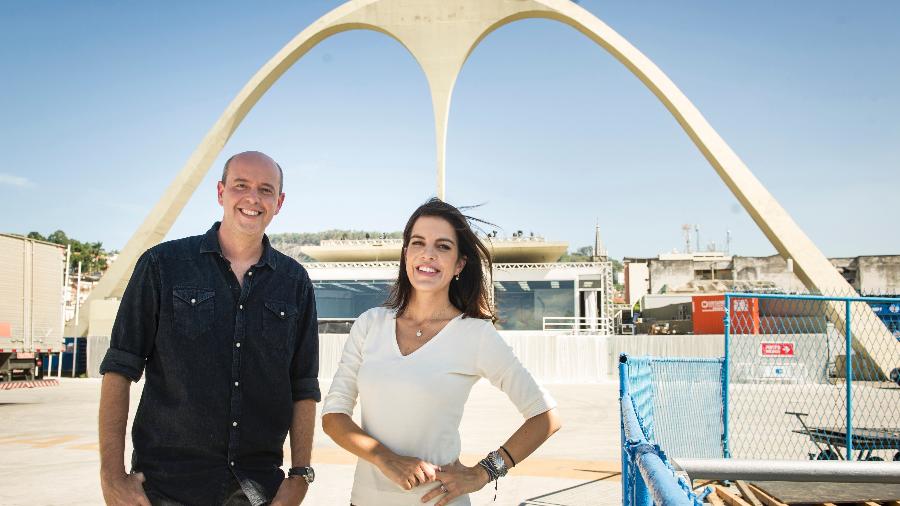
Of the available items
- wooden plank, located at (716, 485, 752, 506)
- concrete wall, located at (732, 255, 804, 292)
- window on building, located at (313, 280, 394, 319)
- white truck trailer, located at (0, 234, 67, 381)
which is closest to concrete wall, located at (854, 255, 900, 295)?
concrete wall, located at (732, 255, 804, 292)

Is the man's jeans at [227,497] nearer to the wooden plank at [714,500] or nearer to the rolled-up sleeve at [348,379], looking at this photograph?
the rolled-up sleeve at [348,379]

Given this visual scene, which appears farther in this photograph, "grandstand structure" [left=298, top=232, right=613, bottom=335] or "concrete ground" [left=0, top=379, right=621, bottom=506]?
"grandstand structure" [left=298, top=232, right=613, bottom=335]

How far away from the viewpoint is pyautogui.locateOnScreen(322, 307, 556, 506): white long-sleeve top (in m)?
2.51

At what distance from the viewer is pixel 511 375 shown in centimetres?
258

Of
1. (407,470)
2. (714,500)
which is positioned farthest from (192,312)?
(714,500)

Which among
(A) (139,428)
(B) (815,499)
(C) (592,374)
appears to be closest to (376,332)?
(A) (139,428)

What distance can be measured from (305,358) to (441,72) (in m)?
34.1

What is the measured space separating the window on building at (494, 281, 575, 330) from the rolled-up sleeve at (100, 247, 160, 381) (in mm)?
35016

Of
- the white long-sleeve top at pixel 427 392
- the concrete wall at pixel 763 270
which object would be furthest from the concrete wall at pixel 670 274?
the white long-sleeve top at pixel 427 392

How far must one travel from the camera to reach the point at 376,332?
8.90 feet

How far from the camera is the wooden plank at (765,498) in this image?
16.1ft

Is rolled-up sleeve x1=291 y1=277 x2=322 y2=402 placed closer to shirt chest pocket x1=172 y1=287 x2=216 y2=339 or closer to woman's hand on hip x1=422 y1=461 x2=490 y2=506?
shirt chest pocket x1=172 y1=287 x2=216 y2=339

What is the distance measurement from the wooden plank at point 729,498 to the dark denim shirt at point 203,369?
3571mm

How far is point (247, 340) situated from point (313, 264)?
38024 millimetres
